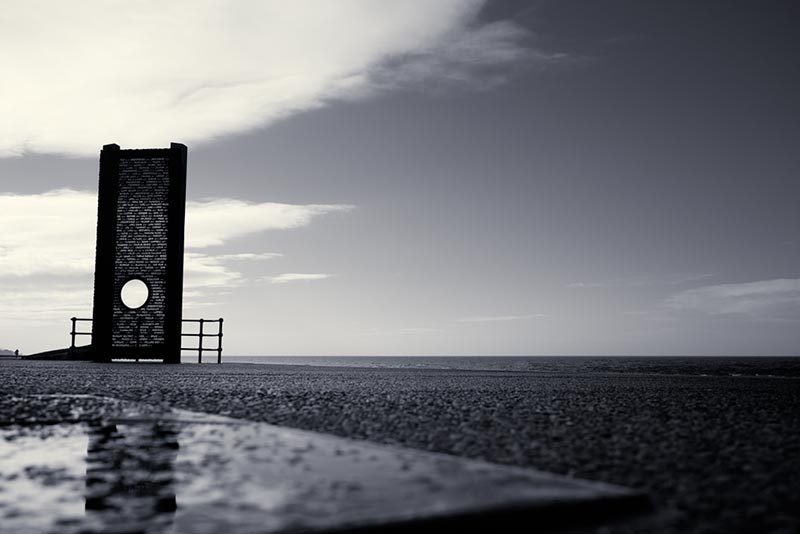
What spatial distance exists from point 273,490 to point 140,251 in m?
18.9

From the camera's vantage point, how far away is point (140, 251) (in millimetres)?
19125

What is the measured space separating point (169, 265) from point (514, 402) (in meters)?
15.8

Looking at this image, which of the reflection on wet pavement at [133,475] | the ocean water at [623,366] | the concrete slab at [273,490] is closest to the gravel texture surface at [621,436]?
the concrete slab at [273,490]

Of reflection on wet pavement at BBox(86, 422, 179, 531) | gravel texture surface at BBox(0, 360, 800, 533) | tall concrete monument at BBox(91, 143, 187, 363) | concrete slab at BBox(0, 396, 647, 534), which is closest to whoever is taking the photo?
concrete slab at BBox(0, 396, 647, 534)

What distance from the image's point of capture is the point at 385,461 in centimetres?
163

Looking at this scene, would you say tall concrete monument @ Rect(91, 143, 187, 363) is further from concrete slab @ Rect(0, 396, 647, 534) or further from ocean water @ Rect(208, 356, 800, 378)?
concrete slab @ Rect(0, 396, 647, 534)

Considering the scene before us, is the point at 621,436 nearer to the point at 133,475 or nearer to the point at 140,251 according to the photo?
the point at 133,475

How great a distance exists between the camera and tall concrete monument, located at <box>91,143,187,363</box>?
18906 millimetres

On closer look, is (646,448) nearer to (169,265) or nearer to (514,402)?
(514,402)

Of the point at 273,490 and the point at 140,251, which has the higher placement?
the point at 140,251

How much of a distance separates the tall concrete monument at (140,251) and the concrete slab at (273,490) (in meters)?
17.4

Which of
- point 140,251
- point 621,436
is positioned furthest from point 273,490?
point 140,251

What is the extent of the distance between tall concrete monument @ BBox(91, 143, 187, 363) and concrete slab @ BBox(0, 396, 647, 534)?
1744 centimetres

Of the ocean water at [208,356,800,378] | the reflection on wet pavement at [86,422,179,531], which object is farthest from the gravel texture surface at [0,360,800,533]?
the ocean water at [208,356,800,378]
